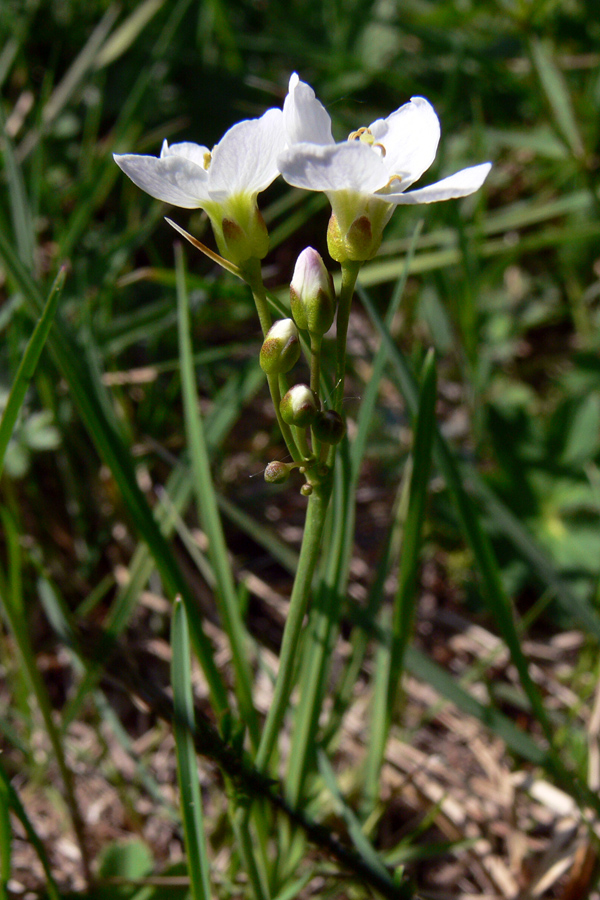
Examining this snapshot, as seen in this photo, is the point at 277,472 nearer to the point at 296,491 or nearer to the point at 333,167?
the point at 333,167

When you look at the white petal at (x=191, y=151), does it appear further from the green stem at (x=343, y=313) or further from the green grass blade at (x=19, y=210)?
the green grass blade at (x=19, y=210)

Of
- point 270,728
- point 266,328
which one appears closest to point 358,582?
point 270,728

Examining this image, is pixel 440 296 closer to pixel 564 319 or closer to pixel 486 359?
pixel 486 359

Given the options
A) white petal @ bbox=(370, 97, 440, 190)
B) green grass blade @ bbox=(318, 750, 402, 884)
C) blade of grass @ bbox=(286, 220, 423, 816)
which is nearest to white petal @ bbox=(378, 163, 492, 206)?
white petal @ bbox=(370, 97, 440, 190)

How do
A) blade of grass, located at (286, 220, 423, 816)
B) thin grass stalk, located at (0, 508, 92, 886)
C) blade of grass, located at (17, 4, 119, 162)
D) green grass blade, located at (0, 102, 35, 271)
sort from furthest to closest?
1. blade of grass, located at (17, 4, 119, 162)
2. green grass blade, located at (0, 102, 35, 271)
3. thin grass stalk, located at (0, 508, 92, 886)
4. blade of grass, located at (286, 220, 423, 816)

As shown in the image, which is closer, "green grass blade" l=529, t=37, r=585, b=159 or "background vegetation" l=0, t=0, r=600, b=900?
"background vegetation" l=0, t=0, r=600, b=900

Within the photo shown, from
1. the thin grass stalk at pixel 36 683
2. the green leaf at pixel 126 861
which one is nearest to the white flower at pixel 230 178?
the thin grass stalk at pixel 36 683

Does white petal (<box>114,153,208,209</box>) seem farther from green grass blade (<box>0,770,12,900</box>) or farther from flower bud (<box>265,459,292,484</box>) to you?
green grass blade (<box>0,770,12,900</box>)

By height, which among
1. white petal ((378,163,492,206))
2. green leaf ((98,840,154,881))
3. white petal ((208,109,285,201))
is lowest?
green leaf ((98,840,154,881))
